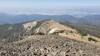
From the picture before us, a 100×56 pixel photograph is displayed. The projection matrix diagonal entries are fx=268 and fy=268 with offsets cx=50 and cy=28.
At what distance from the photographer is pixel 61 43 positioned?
97.2ft

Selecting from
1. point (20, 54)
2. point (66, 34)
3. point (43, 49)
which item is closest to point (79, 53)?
point (43, 49)

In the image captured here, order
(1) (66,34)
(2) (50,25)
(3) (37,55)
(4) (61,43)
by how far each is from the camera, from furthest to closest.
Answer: (2) (50,25)
(1) (66,34)
(4) (61,43)
(3) (37,55)

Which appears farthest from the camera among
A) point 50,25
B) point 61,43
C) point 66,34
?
point 50,25

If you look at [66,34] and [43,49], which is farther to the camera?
[66,34]

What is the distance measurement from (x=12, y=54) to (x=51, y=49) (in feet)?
13.0

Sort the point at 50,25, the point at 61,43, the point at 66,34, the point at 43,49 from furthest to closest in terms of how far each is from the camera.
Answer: the point at 50,25
the point at 66,34
the point at 61,43
the point at 43,49

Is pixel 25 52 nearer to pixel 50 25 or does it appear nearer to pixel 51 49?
pixel 51 49

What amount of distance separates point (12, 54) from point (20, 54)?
2.77 ft

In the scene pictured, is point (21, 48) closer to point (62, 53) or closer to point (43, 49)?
point (43, 49)

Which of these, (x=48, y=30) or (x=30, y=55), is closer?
(x=30, y=55)

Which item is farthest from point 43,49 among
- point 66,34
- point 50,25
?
point 50,25

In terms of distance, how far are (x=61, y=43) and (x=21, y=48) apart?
4.81 meters

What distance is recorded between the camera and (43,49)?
1030 inches

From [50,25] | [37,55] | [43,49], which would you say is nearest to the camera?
[37,55]
